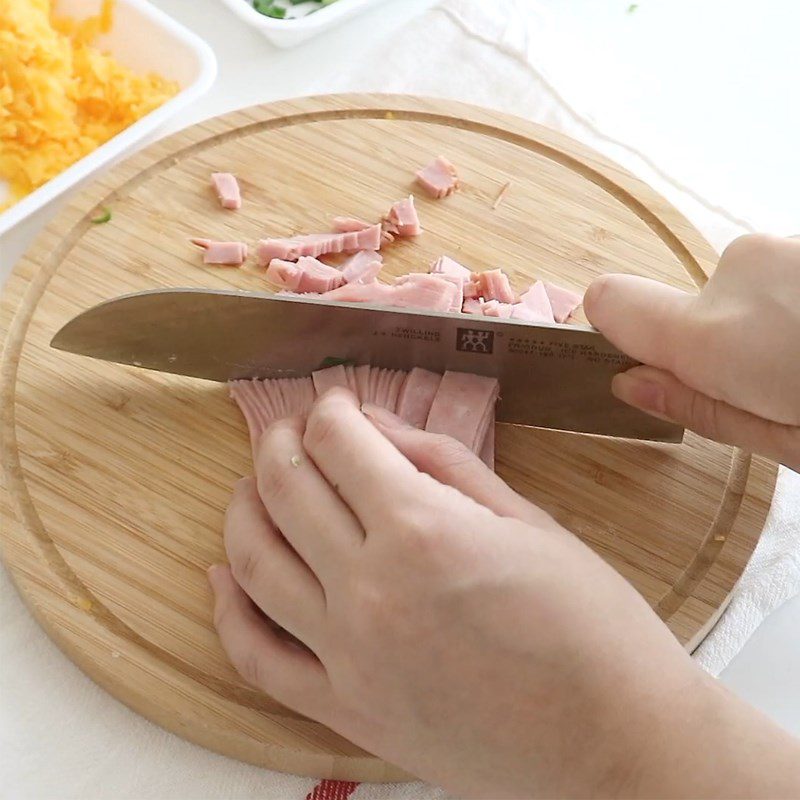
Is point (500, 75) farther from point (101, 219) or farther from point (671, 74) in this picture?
point (101, 219)

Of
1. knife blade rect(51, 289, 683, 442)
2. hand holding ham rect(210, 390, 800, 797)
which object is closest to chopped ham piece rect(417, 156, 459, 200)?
knife blade rect(51, 289, 683, 442)

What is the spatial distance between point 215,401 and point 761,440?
1079mm

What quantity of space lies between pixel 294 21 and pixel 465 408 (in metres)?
1.39

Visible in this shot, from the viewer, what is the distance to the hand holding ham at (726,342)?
5.35 ft

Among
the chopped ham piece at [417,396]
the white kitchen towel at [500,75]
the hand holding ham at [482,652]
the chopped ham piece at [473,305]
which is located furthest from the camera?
the white kitchen towel at [500,75]

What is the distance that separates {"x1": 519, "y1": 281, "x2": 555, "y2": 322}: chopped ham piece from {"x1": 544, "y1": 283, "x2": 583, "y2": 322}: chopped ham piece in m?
0.01

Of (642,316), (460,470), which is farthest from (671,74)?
(460,470)

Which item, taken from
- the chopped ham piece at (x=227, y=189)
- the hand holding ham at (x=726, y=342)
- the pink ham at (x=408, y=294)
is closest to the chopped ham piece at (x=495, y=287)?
the pink ham at (x=408, y=294)

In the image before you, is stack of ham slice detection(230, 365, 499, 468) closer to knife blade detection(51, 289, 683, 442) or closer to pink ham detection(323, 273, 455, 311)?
Result: knife blade detection(51, 289, 683, 442)

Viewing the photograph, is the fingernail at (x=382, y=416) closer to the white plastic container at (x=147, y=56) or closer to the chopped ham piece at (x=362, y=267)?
the chopped ham piece at (x=362, y=267)

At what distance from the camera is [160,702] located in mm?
1761

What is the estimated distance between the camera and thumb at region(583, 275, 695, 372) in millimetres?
1729

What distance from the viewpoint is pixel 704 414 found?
1.84 metres

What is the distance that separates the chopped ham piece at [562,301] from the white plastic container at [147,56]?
3.47 ft
